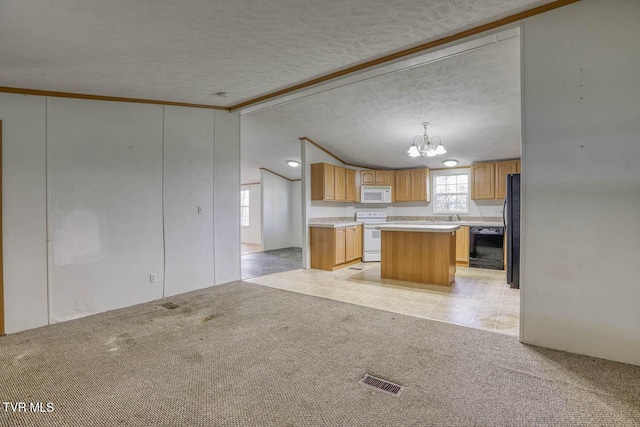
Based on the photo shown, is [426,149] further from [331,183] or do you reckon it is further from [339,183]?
[339,183]

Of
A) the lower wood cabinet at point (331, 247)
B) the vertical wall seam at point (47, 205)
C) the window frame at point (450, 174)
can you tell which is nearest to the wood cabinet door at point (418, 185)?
the window frame at point (450, 174)

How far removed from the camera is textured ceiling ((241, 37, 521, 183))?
343cm

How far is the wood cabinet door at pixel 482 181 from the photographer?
609 centimetres

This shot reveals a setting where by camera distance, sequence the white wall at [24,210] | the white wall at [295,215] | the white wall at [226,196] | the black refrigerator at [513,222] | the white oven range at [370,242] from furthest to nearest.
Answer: the white wall at [295,215]
the white oven range at [370,242]
the white wall at [226,196]
the black refrigerator at [513,222]
the white wall at [24,210]

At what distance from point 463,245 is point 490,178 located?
149cm

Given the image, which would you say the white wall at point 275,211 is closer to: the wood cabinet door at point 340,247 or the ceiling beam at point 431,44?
the wood cabinet door at point 340,247

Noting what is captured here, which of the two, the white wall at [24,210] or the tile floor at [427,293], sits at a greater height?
the white wall at [24,210]

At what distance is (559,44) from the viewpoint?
236cm

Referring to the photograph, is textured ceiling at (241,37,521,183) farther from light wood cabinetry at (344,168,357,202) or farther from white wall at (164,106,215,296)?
white wall at (164,106,215,296)

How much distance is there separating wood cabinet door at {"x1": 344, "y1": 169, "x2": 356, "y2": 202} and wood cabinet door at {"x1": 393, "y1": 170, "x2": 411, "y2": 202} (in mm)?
1046

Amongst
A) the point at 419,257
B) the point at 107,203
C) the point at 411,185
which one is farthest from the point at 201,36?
the point at 411,185

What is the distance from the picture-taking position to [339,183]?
6508 millimetres

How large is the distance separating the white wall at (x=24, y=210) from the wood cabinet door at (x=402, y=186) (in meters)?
6.25

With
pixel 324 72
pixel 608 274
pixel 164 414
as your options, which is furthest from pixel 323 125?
pixel 164 414
